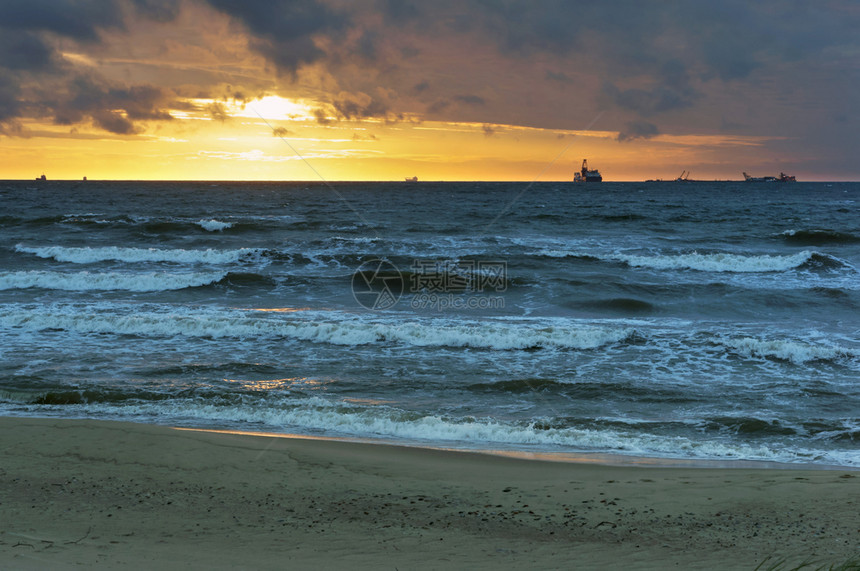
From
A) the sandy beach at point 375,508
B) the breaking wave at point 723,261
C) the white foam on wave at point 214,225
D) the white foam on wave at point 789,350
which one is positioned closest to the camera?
the sandy beach at point 375,508

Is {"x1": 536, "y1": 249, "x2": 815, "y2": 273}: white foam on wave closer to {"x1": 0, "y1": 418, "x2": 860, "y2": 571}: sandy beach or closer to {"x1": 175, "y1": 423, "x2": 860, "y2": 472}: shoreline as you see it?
{"x1": 175, "y1": 423, "x2": 860, "y2": 472}: shoreline

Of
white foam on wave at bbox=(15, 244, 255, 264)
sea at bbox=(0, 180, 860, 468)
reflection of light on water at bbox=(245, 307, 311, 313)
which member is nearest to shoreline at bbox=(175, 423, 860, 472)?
sea at bbox=(0, 180, 860, 468)

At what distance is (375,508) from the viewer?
568cm

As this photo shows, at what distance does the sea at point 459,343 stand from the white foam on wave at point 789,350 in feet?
0.19

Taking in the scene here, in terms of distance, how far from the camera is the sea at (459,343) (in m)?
8.94

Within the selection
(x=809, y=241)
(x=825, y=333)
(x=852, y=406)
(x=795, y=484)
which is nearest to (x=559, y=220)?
(x=809, y=241)

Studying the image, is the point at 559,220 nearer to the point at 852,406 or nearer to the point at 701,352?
the point at 701,352

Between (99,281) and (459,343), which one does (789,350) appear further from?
(99,281)

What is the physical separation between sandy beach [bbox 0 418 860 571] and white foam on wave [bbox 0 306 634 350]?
6.69m

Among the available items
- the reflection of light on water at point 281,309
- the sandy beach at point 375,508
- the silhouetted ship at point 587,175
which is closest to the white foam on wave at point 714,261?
the reflection of light on water at point 281,309

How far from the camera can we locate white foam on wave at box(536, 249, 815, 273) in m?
25.9

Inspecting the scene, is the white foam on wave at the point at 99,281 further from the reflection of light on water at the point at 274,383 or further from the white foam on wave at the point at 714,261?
the white foam on wave at the point at 714,261

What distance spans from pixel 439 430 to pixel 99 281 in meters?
17.7

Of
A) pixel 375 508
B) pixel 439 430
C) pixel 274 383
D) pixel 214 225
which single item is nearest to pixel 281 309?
pixel 274 383
